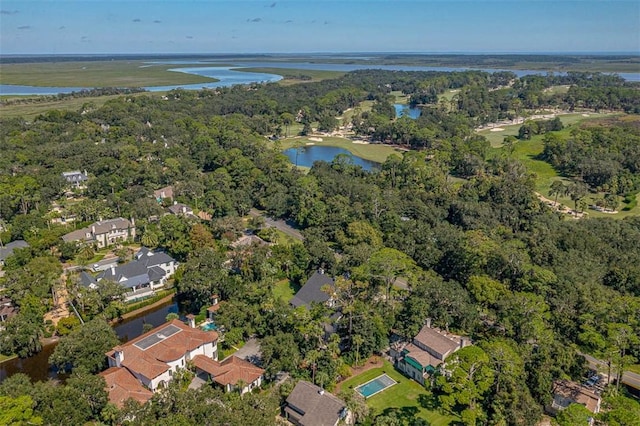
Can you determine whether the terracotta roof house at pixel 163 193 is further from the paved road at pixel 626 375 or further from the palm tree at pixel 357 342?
the paved road at pixel 626 375

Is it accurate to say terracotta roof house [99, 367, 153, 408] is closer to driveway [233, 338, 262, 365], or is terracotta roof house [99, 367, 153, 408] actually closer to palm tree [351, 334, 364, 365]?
driveway [233, 338, 262, 365]

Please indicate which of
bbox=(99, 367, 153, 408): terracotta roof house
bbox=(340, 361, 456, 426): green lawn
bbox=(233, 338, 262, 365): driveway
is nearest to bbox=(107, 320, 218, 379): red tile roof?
bbox=(99, 367, 153, 408): terracotta roof house

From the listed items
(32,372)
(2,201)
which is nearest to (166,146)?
(2,201)

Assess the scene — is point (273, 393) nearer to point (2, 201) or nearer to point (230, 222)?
point (230, 222)

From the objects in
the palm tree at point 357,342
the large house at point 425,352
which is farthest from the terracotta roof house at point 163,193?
the large house at point 425,352

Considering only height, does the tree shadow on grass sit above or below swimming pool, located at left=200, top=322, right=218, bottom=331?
below

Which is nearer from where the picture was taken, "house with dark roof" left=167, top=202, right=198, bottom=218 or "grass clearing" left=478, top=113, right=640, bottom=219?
"house with dark roof" left=167, top=202, right=198, bottom=218

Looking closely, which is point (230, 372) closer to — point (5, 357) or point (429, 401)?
point (429, 401)

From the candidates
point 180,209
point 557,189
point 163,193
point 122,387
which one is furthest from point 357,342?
point 557,189
